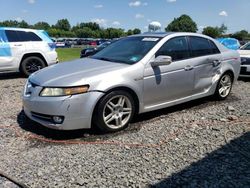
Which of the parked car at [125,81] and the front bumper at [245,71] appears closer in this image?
the parked car at [125,81]

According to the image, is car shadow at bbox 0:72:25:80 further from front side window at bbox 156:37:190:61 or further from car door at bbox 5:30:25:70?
front side window at bbox 156:37:190:61

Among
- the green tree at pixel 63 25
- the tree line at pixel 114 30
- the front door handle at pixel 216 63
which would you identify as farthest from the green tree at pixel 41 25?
the front door handle at pixel 216 63

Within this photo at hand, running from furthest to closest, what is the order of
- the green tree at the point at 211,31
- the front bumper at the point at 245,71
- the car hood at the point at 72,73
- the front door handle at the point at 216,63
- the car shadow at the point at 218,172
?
the green tree at the point at 211,31 → the front bumper at the point at 245,71 → the front door handle at the point at 216,63 → the car hood at the point at 72,73 → the car shadow at the point at 218,172

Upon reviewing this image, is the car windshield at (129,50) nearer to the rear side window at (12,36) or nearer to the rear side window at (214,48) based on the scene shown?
the rear side window at (214,48)

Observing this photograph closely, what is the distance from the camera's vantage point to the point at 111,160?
3773 mm

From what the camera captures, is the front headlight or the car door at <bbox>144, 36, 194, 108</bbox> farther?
the car door at <bbox>144, 36, 194, 108</bbox>

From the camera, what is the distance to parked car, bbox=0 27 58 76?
32.1 feet

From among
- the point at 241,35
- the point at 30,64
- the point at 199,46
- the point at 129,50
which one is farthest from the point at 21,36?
the point at 241,35

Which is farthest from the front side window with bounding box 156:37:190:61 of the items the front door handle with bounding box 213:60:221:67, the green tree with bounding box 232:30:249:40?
the green tree with bounding box 232:30:249:40

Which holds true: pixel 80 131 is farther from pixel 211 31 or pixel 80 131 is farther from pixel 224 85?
pixel 211 31

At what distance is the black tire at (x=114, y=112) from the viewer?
4.48m

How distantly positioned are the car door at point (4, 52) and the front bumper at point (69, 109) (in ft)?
19.1

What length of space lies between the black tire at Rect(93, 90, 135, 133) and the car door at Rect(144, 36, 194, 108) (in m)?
0.36

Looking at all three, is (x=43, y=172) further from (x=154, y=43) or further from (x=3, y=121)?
(x=154, y=43)
